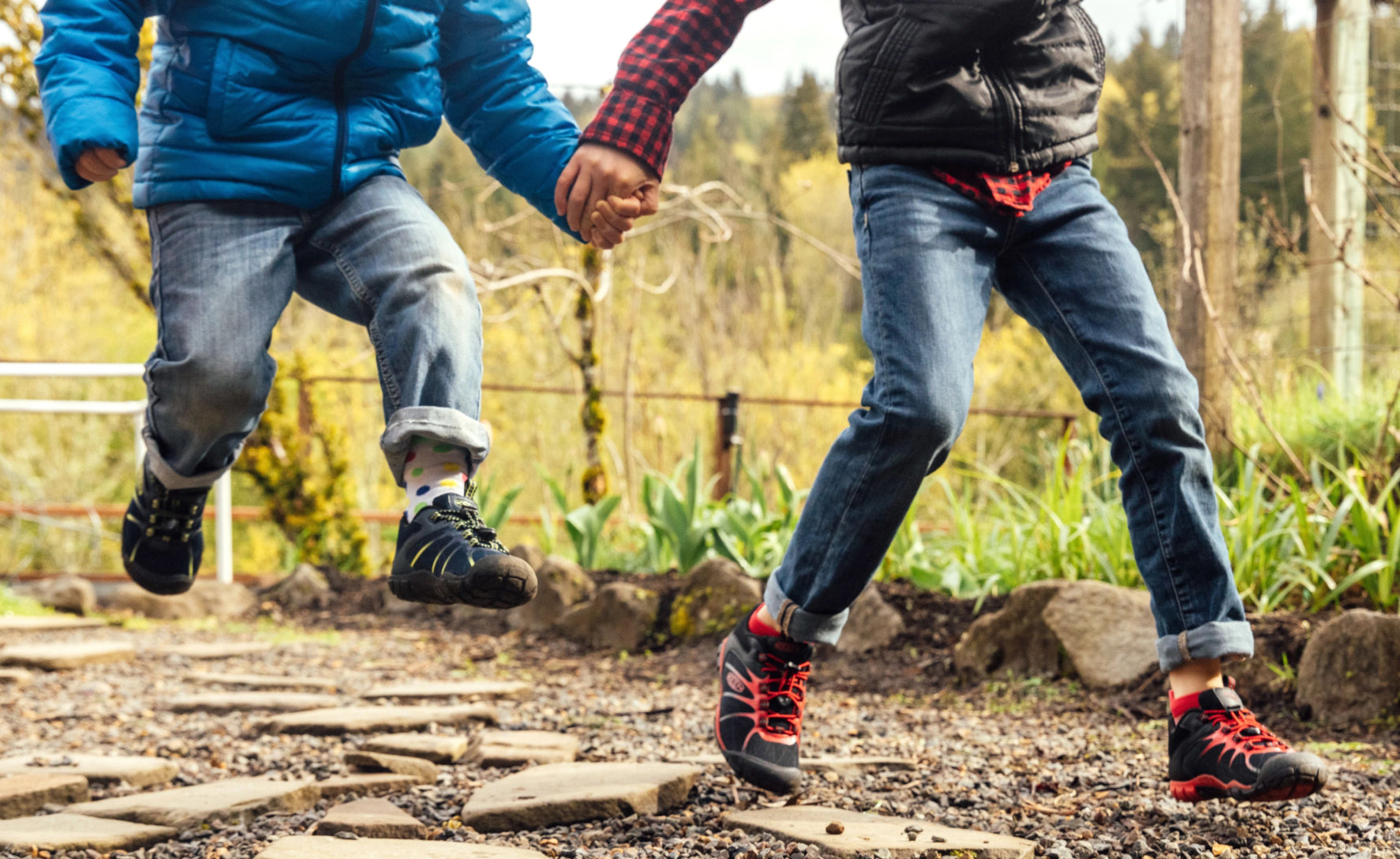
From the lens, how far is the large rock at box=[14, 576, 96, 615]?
532 cm

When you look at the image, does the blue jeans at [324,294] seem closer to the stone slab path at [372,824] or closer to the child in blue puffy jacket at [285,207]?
the child in blue puffy jacket at [285,207]

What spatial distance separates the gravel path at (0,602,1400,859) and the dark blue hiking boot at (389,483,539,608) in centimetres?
35

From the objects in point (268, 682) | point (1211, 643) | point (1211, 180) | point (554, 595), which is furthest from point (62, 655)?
point (1211, 180)

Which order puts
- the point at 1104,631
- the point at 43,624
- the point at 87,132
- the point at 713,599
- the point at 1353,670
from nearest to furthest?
1. the point at 87,132
2. the point at 1353,670
3. the point at 1104,631
4. the point at 713,599
5. the point at 43,624

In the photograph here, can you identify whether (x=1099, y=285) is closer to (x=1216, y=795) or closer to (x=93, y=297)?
(x=1216, y=795)

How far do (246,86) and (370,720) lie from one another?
1479mm

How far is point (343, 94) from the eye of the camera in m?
1.86

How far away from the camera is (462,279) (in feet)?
6.21

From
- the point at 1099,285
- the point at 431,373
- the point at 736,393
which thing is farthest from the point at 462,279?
the point at 736,393

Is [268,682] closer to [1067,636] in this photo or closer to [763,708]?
[763,708]

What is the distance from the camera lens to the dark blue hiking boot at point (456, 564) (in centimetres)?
158

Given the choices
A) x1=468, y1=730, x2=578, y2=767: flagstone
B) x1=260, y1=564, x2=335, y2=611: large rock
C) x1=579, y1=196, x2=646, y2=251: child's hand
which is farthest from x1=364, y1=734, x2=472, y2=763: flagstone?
x1=260, y1=564, x2=335, y2=611: large rock

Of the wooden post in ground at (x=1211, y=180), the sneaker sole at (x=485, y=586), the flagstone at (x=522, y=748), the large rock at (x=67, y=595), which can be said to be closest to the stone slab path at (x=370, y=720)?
the flagstone at (x=522, y=748)

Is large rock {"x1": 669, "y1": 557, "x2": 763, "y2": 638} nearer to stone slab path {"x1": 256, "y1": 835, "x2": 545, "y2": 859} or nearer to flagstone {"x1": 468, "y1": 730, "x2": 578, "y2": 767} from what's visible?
flagstone {"x1": 468, "y1": 730, "x2": 578, "y2": 767}
